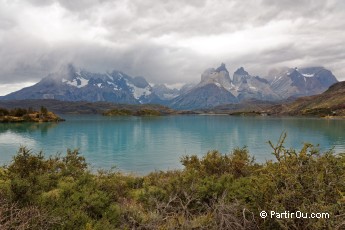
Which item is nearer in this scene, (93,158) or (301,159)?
(301,159)

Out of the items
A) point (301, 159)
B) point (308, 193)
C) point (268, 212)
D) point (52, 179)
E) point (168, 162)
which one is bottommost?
point (168, 162)

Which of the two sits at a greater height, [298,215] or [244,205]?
[298,215]

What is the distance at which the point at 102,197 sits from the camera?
551 inches

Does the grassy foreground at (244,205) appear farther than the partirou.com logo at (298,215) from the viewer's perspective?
Yes

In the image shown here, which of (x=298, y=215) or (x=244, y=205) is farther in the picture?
(x=244, y=205)

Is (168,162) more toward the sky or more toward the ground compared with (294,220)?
more toward the ground

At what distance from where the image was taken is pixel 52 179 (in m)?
21.5

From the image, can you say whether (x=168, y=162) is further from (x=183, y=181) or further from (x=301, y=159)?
(x=301, y=159)

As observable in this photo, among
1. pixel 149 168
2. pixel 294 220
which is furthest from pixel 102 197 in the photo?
pixel 149 168

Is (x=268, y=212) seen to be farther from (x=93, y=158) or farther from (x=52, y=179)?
(x=93, y=158)

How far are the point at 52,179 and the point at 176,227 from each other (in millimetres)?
12978

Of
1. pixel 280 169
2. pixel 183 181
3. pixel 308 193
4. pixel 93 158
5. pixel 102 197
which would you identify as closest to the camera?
pixel 308 193

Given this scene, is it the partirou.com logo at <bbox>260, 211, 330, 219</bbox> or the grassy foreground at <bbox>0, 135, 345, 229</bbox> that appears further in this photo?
the grassy foreground at <bbox>0, 135, 345, 229</bbox>

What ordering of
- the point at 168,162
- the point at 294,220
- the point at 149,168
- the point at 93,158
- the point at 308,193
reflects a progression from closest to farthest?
the point at 294,220 < the point at 308,193 < the point at 149,168 < the point at 168,162 < the point at 93,158
